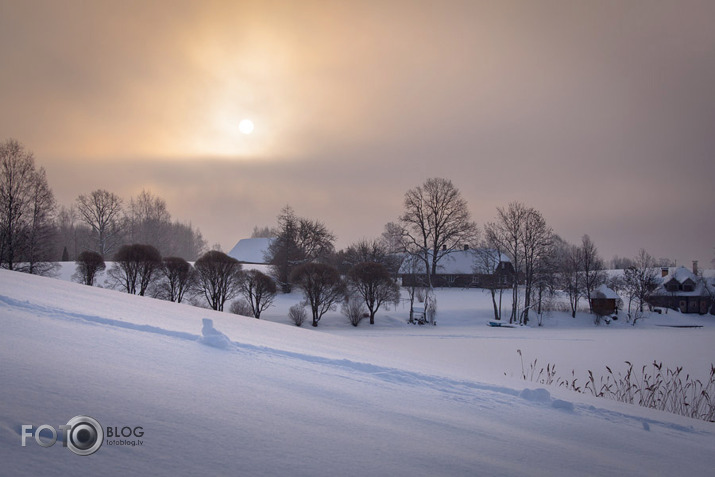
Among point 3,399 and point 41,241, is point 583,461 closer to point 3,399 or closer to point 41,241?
point 3,399

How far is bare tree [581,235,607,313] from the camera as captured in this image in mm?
46744

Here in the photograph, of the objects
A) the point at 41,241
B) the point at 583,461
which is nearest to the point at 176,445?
the point at 583,461

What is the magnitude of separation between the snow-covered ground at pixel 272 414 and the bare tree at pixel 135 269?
93.7 feet

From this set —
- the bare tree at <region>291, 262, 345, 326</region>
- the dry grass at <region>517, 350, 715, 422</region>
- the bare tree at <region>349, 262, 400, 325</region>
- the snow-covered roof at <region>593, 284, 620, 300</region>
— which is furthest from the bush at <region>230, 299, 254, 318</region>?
the snow-covered roof at <region>593, 284, 620, 300</region>

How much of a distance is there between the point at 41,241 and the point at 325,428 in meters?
33.8

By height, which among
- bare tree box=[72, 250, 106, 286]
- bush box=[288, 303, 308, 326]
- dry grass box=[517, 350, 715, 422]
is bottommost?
bush box=[288, 303, 308, 326]

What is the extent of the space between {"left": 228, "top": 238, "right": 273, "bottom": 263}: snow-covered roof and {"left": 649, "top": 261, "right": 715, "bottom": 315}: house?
59842mm

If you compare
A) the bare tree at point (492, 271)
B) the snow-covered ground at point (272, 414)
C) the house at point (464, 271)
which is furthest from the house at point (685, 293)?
the snow-covered ground at point (272, 414)

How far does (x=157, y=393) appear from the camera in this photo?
3.34 m

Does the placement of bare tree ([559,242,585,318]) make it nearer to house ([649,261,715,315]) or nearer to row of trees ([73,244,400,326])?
house ([649,261,715,315])

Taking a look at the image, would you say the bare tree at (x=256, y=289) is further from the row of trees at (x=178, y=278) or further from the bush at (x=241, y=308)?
the bush at (x=241, y=308)

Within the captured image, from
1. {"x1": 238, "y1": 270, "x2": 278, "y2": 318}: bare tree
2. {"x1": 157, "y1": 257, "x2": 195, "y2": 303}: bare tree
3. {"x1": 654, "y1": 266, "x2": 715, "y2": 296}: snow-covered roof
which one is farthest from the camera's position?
{"x1": 654, "y1": 266, "x2": 715, "y2": 296}: snow-covered roof

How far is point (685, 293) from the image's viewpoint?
5247 cm

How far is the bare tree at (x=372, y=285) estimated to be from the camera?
38.0m
